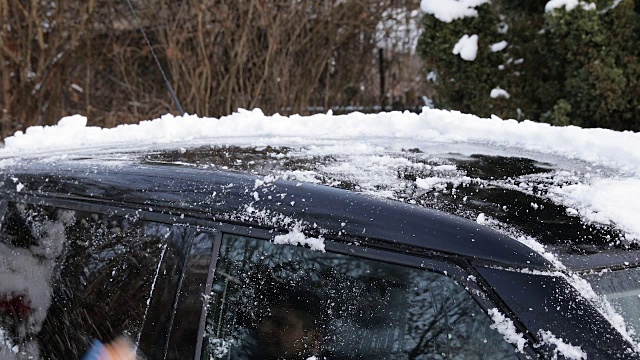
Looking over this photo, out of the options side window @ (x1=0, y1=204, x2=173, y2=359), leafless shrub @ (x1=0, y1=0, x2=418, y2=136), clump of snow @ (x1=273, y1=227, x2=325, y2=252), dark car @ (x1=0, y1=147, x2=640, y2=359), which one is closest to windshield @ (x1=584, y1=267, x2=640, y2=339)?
dark car @ (x1=0, y1=147, x2=640, y2=359)

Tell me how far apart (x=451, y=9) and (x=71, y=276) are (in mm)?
5902

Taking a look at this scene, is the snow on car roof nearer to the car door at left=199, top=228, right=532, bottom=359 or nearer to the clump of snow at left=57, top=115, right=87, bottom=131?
the car door at left=199, top=228, right=532, bottom=359

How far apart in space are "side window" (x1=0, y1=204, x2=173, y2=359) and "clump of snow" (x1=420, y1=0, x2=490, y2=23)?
5714mm

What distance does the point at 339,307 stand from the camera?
4.83 feet

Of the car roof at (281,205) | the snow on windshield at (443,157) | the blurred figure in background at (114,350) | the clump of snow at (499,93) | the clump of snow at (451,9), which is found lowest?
the blurred figure in background at (114,350)

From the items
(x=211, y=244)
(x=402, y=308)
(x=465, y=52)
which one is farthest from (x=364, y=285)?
(x=465, y=52)

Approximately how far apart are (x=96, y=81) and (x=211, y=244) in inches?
349

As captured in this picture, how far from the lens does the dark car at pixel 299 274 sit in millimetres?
1351

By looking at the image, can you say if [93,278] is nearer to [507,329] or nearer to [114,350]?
[114,350]

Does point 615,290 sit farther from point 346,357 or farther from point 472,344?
point 346,357

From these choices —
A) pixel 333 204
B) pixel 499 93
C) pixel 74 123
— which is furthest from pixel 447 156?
pixel 499 93

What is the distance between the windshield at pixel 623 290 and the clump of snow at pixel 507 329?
0.68 feet

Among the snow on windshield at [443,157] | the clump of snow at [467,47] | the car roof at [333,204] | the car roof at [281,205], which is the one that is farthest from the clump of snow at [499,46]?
the car roof at [281,205]

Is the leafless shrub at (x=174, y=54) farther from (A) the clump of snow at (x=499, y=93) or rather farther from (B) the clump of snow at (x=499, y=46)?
(A) the clump of snow at (x=499, y=93)
